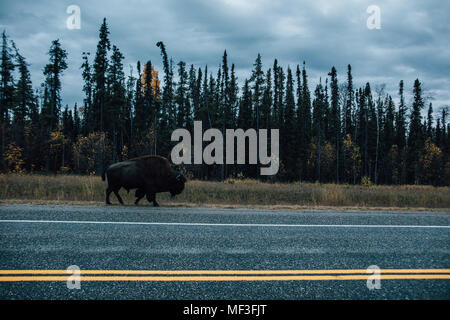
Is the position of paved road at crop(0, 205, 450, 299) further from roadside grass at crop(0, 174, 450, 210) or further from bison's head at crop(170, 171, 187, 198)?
roadside grass at crop(0, 174, 450, 210)

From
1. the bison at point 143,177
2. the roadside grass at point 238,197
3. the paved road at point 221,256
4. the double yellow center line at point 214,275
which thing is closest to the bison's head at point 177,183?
the bison at point 143,177

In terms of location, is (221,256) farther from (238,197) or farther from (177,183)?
(238,197)

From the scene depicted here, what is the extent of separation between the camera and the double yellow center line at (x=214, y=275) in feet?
10.3

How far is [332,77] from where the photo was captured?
6347 cm

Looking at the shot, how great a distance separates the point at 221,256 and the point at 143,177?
6.48 metres

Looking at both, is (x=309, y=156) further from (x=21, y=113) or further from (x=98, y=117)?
(x=21, y=113)

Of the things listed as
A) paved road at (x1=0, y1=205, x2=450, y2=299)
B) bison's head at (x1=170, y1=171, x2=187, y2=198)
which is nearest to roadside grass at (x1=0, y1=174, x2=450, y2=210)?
bison's head at (x1=170, y1=171, x2=187, y2=198)

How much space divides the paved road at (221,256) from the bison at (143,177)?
3.03 metres

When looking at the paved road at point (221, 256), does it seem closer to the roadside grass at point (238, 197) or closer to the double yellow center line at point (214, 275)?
the double yellow center line at point (214, 275)

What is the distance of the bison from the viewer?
9.70 metres

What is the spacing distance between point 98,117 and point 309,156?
34.9 m

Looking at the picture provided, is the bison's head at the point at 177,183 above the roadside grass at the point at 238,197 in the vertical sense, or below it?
above

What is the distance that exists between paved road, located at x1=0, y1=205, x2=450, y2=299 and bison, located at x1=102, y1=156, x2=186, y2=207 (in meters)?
3.03
